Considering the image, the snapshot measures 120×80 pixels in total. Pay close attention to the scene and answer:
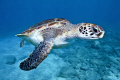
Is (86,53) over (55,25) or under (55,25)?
under

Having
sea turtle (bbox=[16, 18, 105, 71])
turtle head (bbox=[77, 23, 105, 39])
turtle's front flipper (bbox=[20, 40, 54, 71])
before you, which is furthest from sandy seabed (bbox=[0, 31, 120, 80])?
turtle head (bbox=[77, 23, 105, 39])

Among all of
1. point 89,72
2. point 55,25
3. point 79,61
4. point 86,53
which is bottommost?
point 89,72

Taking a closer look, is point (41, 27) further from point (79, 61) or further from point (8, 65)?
point (8, 65)

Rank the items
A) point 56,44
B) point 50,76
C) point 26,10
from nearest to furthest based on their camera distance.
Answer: point 56,44 < point 50,76 < point 26,10

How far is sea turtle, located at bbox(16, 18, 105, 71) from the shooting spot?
1.92m

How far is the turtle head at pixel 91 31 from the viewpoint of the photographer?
6.54 feet

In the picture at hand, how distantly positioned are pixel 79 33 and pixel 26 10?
113880 mm

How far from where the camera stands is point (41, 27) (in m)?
3.04

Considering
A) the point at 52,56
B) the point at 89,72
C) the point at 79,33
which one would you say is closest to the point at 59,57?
the point at 52,56

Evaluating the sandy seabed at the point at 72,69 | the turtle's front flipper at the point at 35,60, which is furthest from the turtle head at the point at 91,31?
the sandy seabed at the point at 72,69

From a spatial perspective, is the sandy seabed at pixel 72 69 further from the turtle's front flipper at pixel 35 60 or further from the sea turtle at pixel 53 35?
the turtle's front flipper at pixel 35 60

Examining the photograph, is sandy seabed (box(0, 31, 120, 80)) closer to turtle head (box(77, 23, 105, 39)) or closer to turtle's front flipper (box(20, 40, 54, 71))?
turtle's front flipper (box(20, 40, 54, 71))

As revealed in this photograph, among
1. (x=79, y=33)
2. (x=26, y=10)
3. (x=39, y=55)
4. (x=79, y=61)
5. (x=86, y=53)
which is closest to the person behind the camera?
(x=39, y=55)

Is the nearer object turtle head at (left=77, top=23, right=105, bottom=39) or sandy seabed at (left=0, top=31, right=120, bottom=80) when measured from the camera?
turtle head at (left=77, top=23, right=105, bottom=39)
